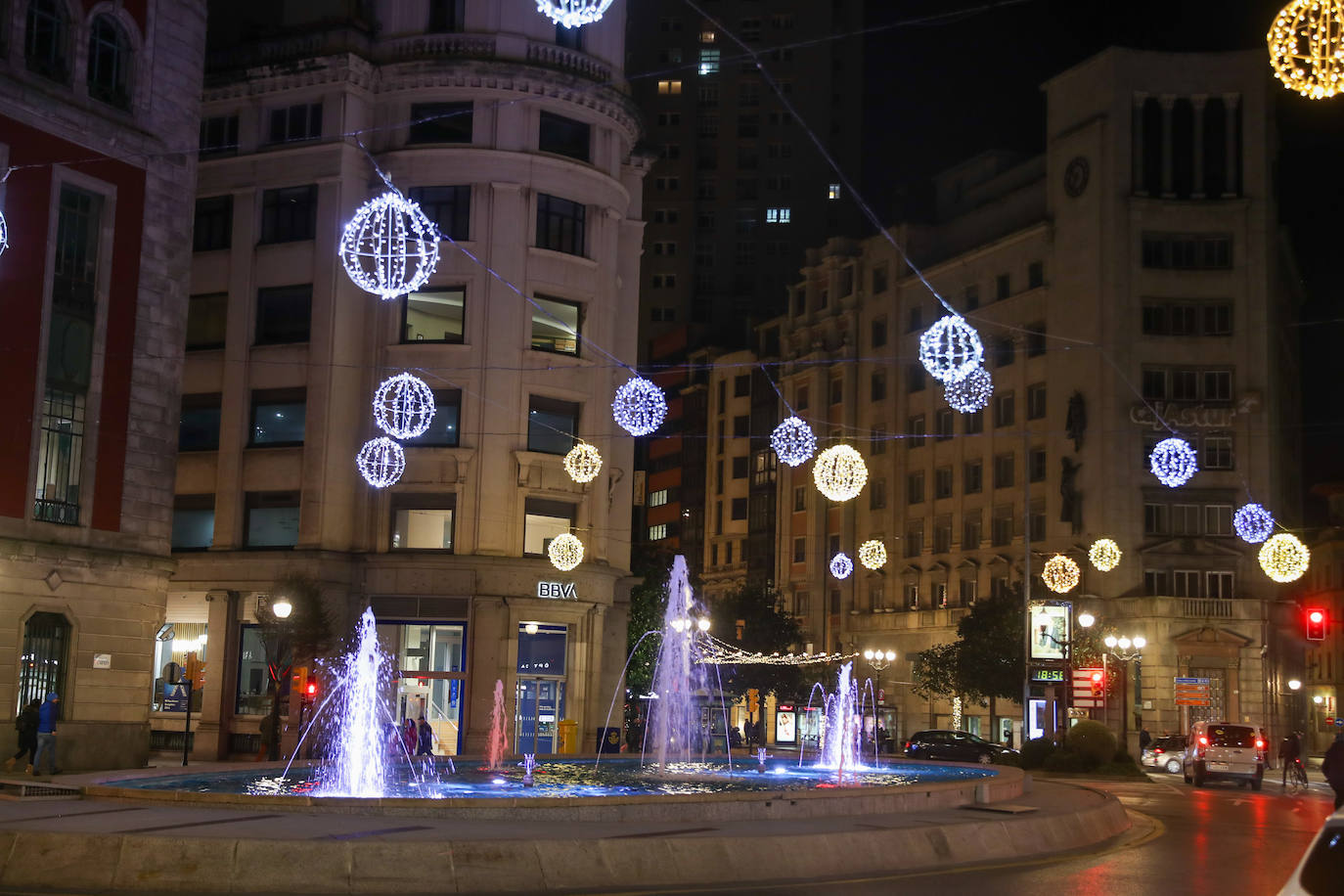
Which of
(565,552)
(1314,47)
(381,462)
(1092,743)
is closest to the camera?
(1314,47)

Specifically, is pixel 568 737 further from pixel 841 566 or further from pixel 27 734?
pixel 841 566

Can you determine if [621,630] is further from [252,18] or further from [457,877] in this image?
[457,877]

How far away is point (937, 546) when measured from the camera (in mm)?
79500

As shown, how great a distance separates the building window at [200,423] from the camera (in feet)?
167

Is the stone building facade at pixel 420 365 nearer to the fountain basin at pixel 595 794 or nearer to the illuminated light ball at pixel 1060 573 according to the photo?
the illuminated light ball at pixel 1060 573

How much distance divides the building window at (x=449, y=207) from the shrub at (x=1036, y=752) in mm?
24016

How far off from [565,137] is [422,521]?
537 inches

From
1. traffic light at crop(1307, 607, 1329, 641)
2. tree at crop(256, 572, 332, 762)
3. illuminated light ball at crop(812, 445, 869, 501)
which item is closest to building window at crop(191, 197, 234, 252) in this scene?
tree at crop(256, 572, 332, 762)

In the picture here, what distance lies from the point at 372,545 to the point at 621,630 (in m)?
9.86

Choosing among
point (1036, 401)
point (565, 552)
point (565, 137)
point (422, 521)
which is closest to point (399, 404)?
point (422, 521)

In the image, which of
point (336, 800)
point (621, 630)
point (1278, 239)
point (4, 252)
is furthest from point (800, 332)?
point (336, 800)

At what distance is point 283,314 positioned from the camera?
5053cm

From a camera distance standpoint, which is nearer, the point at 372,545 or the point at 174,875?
the point at 174,875

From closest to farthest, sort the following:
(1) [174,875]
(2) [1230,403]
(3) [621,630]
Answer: (1) [174,875] < (3) [621,630] < (2) [1230,403]
